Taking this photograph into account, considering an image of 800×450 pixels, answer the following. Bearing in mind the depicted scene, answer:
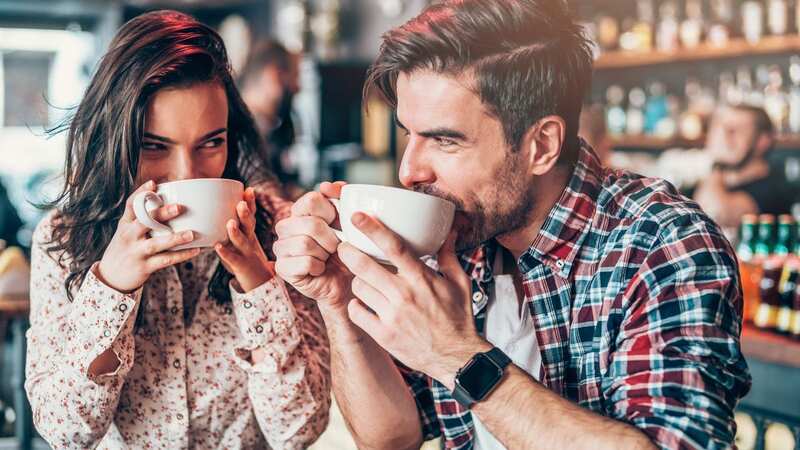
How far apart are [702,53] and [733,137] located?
Result: 2.49ft

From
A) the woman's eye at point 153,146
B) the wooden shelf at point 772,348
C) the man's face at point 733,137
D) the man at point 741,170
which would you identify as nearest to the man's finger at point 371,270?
the woman's eye at point 153,146

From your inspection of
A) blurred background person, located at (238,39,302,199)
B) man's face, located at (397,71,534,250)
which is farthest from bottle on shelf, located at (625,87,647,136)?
man's face, located at (397,71,534,250)

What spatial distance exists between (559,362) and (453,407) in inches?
7.9

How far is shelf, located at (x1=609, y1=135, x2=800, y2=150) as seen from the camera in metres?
4.69

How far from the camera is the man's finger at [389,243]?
1.03 meters

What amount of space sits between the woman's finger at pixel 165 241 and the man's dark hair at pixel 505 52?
0.43 metres

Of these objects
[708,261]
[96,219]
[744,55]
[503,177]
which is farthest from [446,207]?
[744,55]

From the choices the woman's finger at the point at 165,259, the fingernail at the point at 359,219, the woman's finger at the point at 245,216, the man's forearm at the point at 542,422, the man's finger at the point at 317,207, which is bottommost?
the man's forearm at the point at 542,422

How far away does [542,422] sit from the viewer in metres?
1.05

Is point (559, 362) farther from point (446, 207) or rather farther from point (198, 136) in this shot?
point (198, 136)

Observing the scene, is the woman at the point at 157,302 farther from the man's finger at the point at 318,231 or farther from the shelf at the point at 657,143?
the shelf at the point at 657,143

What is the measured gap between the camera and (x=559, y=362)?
134 centimetres

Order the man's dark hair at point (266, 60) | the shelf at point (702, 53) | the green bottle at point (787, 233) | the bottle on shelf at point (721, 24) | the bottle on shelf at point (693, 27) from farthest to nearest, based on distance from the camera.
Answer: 1. the bottle on shelf at point (693, 27)
2. the bottle on shelf at point (721, 24)
3. the shelf at point (702, 53)
4. the man's dark hair at point (266, 60)
5. the green bottle at point (787, 233)

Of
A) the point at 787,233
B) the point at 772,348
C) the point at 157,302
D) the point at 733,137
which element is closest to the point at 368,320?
the point at 157,302
